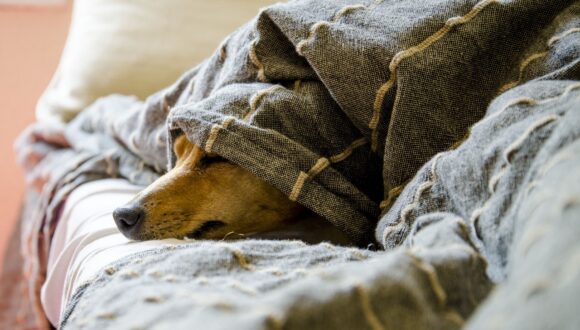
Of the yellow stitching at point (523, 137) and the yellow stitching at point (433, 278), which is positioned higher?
the yellow stitching at point (523, 137)

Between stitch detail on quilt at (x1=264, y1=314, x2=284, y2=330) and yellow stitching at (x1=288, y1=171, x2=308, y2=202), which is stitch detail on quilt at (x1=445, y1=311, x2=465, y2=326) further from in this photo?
yellow stitching at (x1=288, y1=171, x2=308, y2=202)

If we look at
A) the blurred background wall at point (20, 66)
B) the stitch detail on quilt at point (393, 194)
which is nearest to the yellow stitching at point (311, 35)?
the stitch detail on quilt at point (393, 194)

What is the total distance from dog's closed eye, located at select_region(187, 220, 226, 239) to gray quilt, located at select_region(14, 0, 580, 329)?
0.48 feet

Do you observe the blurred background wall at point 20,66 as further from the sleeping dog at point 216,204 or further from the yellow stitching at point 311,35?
the yellow stitching at point 311,35

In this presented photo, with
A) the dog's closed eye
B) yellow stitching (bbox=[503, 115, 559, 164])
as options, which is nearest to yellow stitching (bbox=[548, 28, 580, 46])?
yellow stitching (bbox=[503, 115, 559, 164])

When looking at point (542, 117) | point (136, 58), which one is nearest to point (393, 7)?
point (542, 117)

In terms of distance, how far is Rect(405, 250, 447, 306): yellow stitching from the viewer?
521mm

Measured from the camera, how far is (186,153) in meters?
1.18

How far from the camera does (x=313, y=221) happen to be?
1.13 m

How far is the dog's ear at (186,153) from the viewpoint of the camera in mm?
1140

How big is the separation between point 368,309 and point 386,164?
0.50 m

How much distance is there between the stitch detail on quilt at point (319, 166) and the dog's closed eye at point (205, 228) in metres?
0.18

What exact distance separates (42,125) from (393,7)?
44.0 inches

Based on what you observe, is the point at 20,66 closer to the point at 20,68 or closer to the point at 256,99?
the point at 20,68
